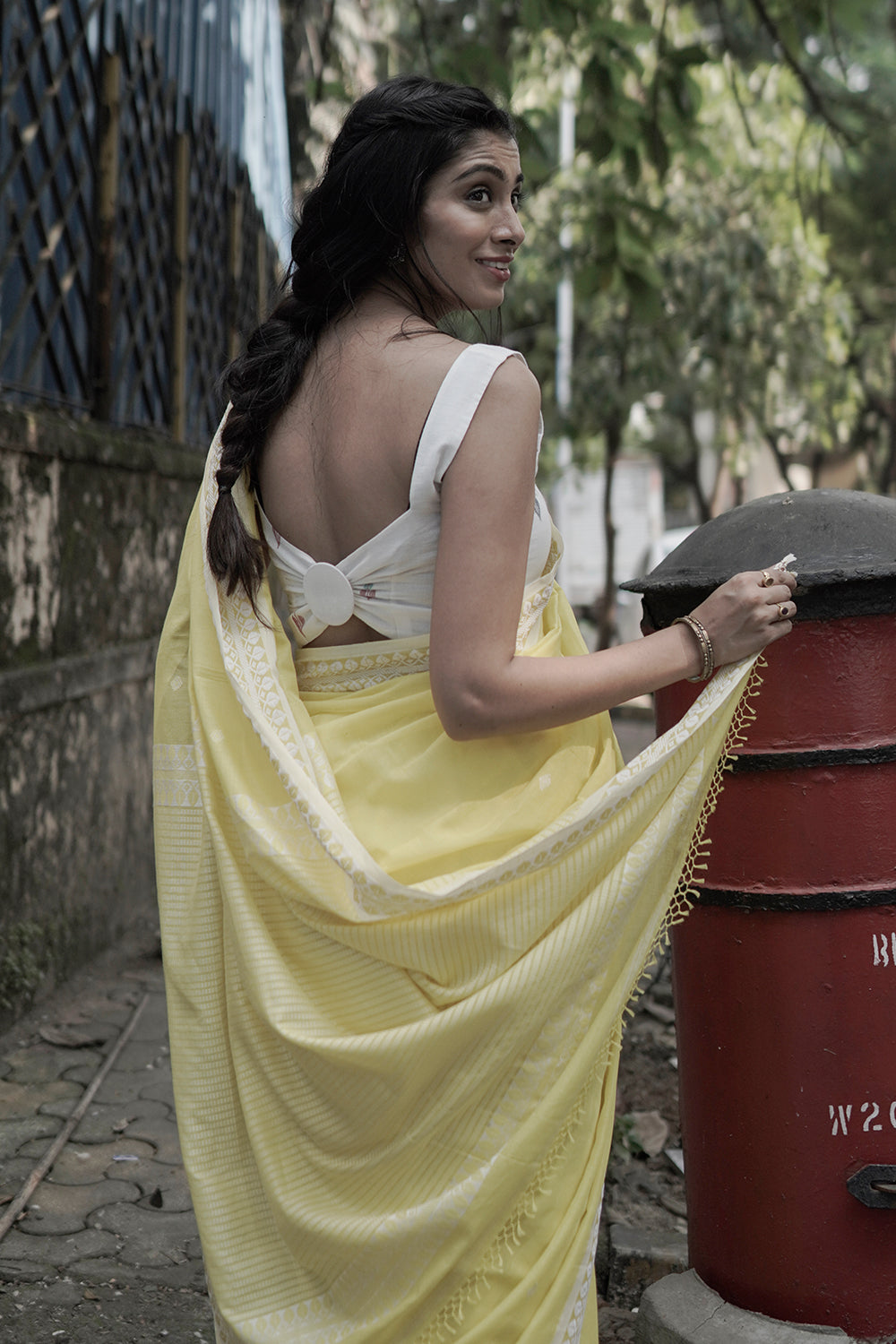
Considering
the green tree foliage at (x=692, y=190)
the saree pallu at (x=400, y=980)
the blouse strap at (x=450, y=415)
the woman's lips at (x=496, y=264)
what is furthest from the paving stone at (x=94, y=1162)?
the green tree foliage at (x=692, y=190)

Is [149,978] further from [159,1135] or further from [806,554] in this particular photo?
[806,554]

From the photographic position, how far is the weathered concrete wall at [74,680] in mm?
3836

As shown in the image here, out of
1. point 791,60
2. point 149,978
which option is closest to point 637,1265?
point 149,978

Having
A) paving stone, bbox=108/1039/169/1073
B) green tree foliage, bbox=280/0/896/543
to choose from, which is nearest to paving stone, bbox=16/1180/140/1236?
paving stone, bbox=108/1039/169/1073

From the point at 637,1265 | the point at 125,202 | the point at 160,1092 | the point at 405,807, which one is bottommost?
the point at 637,1265

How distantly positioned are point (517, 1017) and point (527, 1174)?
0.64 ft

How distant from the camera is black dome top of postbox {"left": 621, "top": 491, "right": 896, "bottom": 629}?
2080mm

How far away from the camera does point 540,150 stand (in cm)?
467

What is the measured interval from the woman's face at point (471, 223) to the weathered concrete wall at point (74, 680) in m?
2.21

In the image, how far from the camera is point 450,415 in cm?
163

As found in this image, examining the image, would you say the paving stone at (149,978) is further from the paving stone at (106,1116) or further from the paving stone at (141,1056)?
the paving stone at (106,1116)

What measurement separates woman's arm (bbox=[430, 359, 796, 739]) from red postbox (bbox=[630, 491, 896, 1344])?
0.49 meters

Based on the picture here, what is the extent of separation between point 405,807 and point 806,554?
31.2 inches

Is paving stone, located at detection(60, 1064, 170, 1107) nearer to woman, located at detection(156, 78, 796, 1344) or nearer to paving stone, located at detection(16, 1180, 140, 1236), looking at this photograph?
paving stone, located at detection(16, 1180, 140, 1236)
